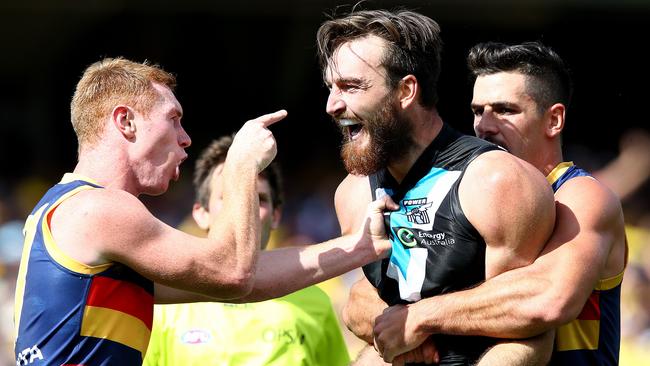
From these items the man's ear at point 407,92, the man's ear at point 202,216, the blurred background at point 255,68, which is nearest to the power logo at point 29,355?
the man's ear at point 407,92

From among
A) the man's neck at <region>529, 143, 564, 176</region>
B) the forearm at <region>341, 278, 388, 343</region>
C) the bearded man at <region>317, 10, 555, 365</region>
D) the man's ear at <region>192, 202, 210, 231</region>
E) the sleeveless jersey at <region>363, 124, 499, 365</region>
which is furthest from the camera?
the man's ear at <region>192, 202, 210, 231</region>

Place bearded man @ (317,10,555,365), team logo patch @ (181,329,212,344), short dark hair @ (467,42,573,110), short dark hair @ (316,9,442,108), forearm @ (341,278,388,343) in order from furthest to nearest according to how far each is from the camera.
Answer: team logo patch @ (181,329,212,344) < short dark hair @ (467,42,573,110) < forearm @ (341,278,388,343) < short dark hair @ (316,9,442,108) < bearded man @ (317,10,555,365)

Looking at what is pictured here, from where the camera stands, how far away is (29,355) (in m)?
4.04

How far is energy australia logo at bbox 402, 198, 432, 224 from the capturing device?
4.30 meters

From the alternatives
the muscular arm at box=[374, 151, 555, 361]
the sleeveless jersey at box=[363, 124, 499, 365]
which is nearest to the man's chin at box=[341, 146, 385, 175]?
the sleeveless jersey at box=[363, 124, 499, 365]

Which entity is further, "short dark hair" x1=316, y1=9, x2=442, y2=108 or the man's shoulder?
"short dark hair" x1=316, y1=9, x2=442, y2=108

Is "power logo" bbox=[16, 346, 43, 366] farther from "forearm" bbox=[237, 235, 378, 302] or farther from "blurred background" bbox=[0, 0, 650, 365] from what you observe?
"blurred background" bbox=[0, 0, 650, 365]

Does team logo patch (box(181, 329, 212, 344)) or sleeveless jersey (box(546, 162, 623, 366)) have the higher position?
sleeveless jersey (box(546, 162, 623, 366))

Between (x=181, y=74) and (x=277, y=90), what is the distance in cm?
164

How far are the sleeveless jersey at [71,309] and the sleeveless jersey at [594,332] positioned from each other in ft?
5.98

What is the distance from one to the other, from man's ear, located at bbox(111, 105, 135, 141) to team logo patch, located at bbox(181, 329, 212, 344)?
1.56 metres

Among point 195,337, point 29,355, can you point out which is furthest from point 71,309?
point 195,337

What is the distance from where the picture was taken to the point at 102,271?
159 inches

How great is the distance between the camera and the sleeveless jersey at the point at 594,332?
4.36m
